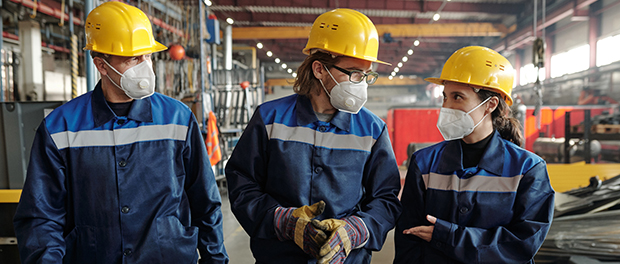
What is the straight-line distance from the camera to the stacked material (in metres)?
3.02

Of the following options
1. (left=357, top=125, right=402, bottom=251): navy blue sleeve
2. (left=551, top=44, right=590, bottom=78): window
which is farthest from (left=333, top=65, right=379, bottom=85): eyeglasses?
(left=551, top=44, right=590, bottom=78): window

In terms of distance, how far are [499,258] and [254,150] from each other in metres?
Result: 1.09

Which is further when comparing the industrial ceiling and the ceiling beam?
the ceiling beam

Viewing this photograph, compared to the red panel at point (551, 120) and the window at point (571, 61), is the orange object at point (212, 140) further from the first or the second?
the window at point (571, 61)

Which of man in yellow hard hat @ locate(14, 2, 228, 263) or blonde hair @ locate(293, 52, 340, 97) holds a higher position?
blonde hair @ locate(293, 52, 340, 97)

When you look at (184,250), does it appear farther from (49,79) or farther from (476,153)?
(49,79)

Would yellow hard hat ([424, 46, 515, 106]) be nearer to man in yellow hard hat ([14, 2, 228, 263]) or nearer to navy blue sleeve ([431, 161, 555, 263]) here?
navy blue sleeve ([431, 161, 555, 263])

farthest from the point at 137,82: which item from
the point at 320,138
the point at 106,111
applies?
the point at 320,138

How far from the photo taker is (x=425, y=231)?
5.26 feet

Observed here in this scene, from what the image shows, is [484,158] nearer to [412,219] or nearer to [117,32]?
[412,219]

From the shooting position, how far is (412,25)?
1480 centimetres

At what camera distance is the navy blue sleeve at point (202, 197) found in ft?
5.31

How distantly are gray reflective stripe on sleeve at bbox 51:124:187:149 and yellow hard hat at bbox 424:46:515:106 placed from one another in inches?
50.5

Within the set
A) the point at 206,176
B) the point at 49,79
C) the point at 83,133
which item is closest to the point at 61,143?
the point at 83,133
